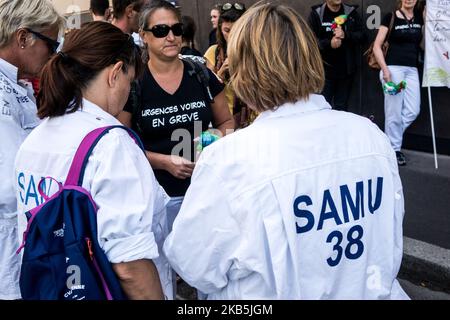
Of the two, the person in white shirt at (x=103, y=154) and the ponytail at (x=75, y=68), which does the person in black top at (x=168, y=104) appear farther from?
the ponytail at (x=75, y=68)

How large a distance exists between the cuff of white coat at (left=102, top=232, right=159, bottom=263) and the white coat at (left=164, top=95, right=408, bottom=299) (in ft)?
0.33

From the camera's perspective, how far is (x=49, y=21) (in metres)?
2.18

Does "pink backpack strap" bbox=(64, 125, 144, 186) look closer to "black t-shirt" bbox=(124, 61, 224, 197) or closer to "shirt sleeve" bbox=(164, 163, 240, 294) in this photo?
"shirt sleeve" bbox=(164, 163, 240, 294)

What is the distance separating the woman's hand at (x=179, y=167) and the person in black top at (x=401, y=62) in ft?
12.2

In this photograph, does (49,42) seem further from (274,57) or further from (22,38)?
(274,57)

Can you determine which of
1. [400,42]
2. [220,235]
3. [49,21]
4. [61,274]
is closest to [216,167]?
[220,235]

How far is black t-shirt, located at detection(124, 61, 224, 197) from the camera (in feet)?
9.23

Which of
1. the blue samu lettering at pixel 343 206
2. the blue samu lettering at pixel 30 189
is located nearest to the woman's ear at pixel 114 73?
the blue samu lettering at pixel 30 189

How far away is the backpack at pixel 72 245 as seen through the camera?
61.2 inches

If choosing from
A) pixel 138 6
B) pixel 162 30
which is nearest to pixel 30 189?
pixel 162 30

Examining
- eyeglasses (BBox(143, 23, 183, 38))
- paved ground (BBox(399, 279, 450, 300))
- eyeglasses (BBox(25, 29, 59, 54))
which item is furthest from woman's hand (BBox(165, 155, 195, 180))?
paved ground (BBox(399, 279, 450, 300))

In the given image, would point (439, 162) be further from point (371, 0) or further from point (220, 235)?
point (220, 235)

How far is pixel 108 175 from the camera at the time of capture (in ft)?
5.08

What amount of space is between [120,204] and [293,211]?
0.52 m
